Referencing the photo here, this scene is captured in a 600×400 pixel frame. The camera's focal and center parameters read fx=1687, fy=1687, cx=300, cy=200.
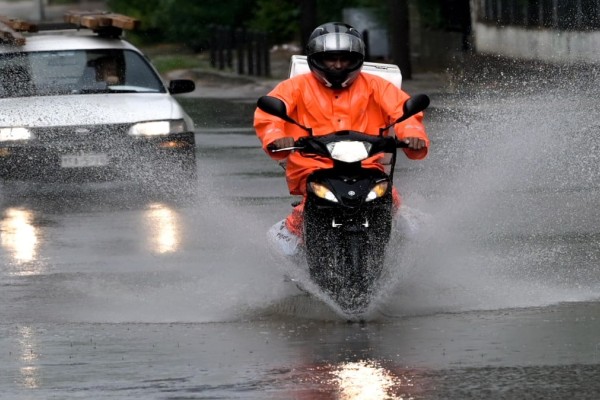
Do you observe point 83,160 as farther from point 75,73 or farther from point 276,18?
point 276,18

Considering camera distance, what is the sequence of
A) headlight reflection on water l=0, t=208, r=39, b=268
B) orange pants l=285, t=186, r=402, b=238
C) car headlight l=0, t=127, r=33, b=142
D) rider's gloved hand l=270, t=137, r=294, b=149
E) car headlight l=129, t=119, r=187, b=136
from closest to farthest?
rider's gloved hand l=270, t=137, r=294, b=149, orange pants l=285, t=186, r=402, b=238, headlight reflection on water l=0, t=208, r=39, b=268, car headlight l=0, t=127, r=33, b=142, car headlight l=129, t=119, r=187, b=136

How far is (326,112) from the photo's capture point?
9.45 metres

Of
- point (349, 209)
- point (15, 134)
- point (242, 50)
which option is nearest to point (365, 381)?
point (349, 209)

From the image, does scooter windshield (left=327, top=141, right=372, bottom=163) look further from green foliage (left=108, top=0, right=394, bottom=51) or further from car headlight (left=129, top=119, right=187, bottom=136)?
green foliage (left=108, top=0, right=394, bottom=51)

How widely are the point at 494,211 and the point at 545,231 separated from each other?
109 cm

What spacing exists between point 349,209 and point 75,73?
8.84m

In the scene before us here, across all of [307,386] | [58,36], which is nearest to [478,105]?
[58,36]

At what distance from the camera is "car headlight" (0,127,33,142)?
51.6 ft

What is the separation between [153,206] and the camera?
14758 millimetres

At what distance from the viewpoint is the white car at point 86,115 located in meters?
15.8

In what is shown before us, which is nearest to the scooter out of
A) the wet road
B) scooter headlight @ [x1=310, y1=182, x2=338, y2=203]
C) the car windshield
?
scooter headlight @ [x1=310, y1=182, x2=338, y2=203]

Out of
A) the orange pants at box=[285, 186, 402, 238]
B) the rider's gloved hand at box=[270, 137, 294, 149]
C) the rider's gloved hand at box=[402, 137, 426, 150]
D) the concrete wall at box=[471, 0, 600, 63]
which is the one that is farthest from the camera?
the concrete wall at box=[471, 0, 600, 63]

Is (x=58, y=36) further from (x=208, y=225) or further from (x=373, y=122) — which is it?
(x=373, y=122)

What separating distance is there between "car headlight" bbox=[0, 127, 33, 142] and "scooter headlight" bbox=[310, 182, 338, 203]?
7296 millimetres
